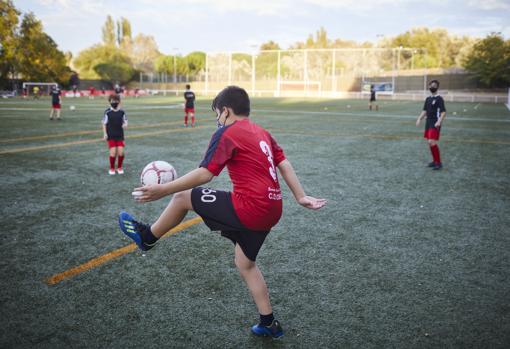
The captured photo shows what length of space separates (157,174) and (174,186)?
3.90ft

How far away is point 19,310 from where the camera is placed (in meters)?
3.41

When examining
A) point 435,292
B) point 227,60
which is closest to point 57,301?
point 435,292

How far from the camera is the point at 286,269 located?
4.31m

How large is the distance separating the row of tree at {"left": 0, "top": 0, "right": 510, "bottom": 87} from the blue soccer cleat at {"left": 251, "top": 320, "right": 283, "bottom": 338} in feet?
186

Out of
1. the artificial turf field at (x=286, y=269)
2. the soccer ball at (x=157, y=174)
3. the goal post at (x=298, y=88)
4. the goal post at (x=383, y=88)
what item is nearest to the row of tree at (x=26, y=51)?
the goal post at (x=298, y=88)

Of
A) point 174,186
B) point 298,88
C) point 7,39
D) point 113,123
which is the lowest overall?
point 174,186

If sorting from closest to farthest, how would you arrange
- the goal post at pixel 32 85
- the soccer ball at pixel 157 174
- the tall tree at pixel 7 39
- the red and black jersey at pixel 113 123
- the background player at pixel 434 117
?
the soccer ball at pixel 157 174, the red and black jersey at pixel 113 123, the background player at pixel 434 117, the goal post at pixel 32 85, the tall tree at pixel 7 39

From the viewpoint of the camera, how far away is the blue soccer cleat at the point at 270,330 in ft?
10.1

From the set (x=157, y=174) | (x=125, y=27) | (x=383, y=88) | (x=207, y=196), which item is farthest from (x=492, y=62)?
(x=125, y=27)

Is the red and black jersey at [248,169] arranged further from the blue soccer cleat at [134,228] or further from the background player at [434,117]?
the background player at [434,117]

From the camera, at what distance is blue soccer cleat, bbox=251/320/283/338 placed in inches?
122

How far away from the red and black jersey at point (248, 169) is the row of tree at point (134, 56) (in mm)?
56487

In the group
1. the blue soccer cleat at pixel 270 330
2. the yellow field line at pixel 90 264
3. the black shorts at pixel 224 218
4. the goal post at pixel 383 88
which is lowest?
the blue soccer cleat at pixel 270 330

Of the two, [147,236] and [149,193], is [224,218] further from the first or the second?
[147,236]
